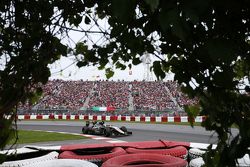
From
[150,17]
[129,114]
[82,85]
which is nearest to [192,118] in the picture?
[150,17]

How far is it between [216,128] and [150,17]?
28.2 inches

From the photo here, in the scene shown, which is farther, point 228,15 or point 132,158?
point 132,158

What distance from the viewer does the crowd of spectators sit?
3791 centimetres

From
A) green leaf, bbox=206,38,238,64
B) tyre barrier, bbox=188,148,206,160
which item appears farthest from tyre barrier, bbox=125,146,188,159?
green leaf, bbox=206,38,238,64

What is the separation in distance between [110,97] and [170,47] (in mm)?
38551

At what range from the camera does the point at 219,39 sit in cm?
117

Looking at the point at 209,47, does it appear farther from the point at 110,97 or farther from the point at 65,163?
the point at 110,97

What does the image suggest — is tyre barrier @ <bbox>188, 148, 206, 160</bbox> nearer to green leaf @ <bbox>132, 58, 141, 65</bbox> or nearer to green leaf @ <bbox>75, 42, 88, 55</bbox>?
green leaf @ <bbox>132, 58, 141, 65</bbox>

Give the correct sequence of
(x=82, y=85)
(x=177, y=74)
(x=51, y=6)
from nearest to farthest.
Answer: (x=177, y=74) → (x=51, y=6) → (x=82, y=85)

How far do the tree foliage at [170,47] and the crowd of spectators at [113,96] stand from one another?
110 ft

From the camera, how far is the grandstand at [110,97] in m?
37.1

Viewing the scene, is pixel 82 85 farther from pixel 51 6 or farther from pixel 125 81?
pixel 51 6

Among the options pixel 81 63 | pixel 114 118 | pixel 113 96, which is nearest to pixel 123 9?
pixel 81 63

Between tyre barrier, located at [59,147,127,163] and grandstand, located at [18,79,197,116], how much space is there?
26182mm
